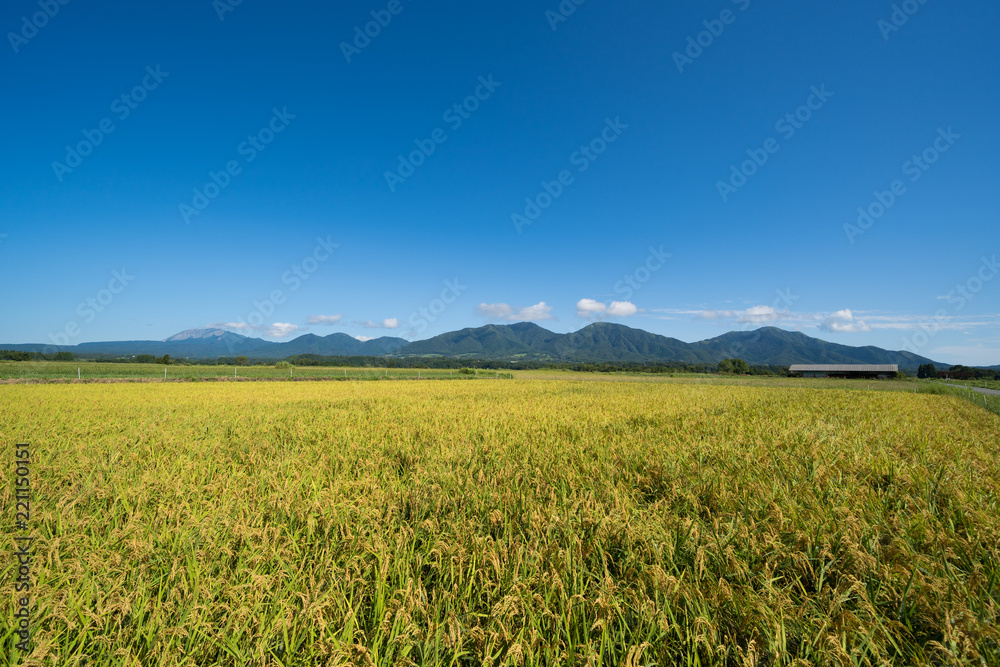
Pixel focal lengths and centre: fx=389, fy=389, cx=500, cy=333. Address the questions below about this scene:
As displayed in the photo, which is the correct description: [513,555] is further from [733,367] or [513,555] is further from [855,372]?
[733,367]

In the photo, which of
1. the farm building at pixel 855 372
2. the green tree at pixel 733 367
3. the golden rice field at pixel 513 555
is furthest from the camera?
the green tree at pixel 733 367

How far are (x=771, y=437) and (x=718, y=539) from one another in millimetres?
5406

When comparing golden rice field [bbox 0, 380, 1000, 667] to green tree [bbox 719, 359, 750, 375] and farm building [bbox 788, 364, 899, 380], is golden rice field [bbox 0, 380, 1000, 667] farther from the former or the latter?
green tree [bbox 719, 359, 750, 375]

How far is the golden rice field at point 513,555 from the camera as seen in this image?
2287mm

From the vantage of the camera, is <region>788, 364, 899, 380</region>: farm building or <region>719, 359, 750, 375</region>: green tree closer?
<region>788, 364, 899, 380</region>: farm building

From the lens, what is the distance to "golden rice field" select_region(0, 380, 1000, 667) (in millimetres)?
2287

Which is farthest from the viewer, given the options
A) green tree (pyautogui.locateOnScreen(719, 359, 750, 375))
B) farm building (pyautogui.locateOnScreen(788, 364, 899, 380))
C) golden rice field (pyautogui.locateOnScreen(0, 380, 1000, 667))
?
green tree (pyautogui.locateOnScreen(719, 359, 750, 375))

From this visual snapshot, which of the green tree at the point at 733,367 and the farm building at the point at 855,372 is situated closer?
the farm building at the point at 855,372

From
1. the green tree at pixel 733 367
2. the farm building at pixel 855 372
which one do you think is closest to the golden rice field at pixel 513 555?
the farm building at pixel 855 372

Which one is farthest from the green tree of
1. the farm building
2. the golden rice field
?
the golden rice field

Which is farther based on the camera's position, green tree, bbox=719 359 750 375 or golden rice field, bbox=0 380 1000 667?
green tree, bbox=719 359 750 375

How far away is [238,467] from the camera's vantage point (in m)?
6.06

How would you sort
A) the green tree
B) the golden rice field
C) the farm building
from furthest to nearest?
1. the green tree
2. the farm building
3. the golden rice field

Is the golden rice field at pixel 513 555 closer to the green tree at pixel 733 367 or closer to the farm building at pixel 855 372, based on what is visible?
the farm building at pixel 855 372
